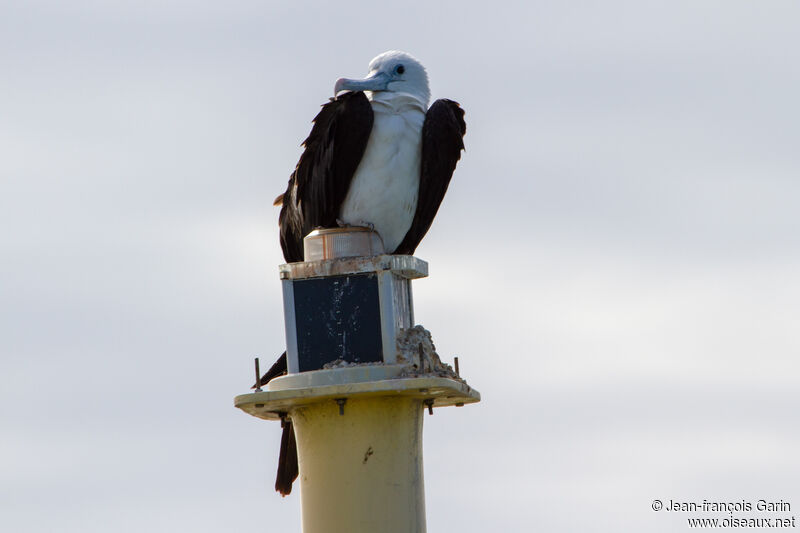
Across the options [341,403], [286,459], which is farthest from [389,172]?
[286,459]

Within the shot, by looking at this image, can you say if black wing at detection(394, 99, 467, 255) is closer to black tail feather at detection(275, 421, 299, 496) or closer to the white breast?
the white breast

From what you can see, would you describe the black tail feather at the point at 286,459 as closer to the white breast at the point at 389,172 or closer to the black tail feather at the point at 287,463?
the black tail feather at the point at 287,463

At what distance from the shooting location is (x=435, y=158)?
11.4 metres

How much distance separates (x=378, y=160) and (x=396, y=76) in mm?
724

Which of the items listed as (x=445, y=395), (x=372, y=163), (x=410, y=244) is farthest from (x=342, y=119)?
(x=445, y=395)

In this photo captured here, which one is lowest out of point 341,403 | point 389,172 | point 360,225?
point 341,403

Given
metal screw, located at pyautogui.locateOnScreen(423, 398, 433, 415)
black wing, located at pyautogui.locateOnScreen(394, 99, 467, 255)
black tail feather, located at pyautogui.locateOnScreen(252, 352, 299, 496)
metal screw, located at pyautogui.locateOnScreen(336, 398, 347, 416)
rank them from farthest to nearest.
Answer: black wing, located at pyautogui.locateOnScreen(394, 99, 467, 255) < black tail feather, located at pyautogui.locateOnScreen(252, 352, 299, 496) < metal screw, located at pyautogui.locateOnScreen(423, 398, 433, 415) < metal screw, located at pyautogui.locateOnScreen(336, 398, 347, 416)

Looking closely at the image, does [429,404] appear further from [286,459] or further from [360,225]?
[360,225]

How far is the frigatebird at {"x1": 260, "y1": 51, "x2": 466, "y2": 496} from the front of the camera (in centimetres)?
1121

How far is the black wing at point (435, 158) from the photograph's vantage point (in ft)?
37.4

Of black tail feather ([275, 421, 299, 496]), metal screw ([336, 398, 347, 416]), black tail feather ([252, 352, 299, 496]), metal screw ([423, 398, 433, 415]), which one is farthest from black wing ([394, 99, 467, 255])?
metal screw ([336, 398, 347, 416])

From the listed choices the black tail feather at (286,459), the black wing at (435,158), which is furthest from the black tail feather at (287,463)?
the black wing at (435,158)

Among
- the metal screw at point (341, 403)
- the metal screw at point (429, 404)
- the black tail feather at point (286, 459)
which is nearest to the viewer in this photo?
the metal screw at point (341, 403)

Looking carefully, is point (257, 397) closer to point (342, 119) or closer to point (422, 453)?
point (422, 453)
